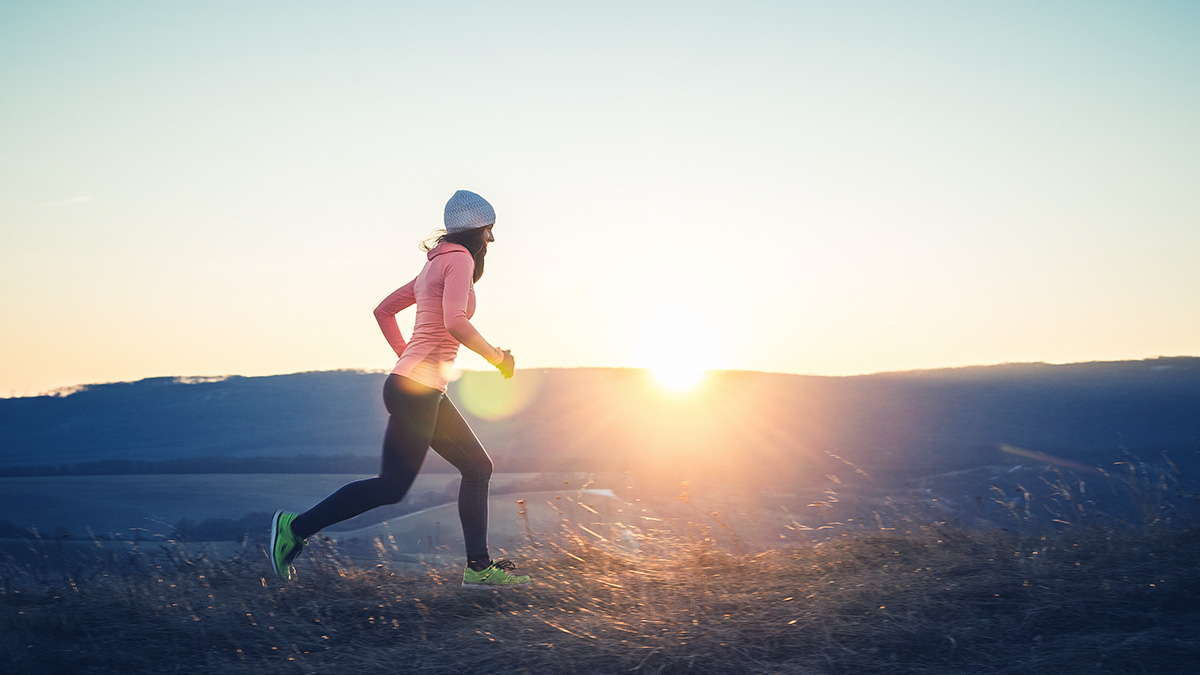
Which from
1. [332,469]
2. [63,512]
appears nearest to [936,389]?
[332,469]

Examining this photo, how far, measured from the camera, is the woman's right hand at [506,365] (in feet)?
12.3

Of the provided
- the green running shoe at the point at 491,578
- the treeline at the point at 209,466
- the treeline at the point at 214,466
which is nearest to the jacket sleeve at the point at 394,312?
the green running shoe at the point at 491,578

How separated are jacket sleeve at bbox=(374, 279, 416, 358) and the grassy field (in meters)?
1.25

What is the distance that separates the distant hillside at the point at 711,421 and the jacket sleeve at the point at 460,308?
160 ft

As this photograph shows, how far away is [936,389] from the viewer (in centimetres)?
7831

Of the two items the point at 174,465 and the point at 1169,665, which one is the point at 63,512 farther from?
the point at 1169,665

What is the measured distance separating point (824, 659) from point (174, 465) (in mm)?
87596

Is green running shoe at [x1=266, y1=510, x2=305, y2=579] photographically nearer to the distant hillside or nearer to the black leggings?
the black leggings

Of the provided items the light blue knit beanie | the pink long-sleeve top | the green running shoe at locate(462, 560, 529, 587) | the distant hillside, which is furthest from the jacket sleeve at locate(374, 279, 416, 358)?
the distant hillside

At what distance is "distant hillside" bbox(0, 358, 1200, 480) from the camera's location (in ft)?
201

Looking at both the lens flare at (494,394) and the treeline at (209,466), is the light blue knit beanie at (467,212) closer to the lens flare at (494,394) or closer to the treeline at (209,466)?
the lens flare at (494,394)

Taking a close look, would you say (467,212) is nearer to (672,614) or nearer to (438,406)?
(438,406)

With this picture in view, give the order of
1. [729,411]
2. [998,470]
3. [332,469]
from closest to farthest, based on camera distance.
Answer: [998,470], [729,411], [332,469]

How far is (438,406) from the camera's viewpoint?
4012 millimetres
